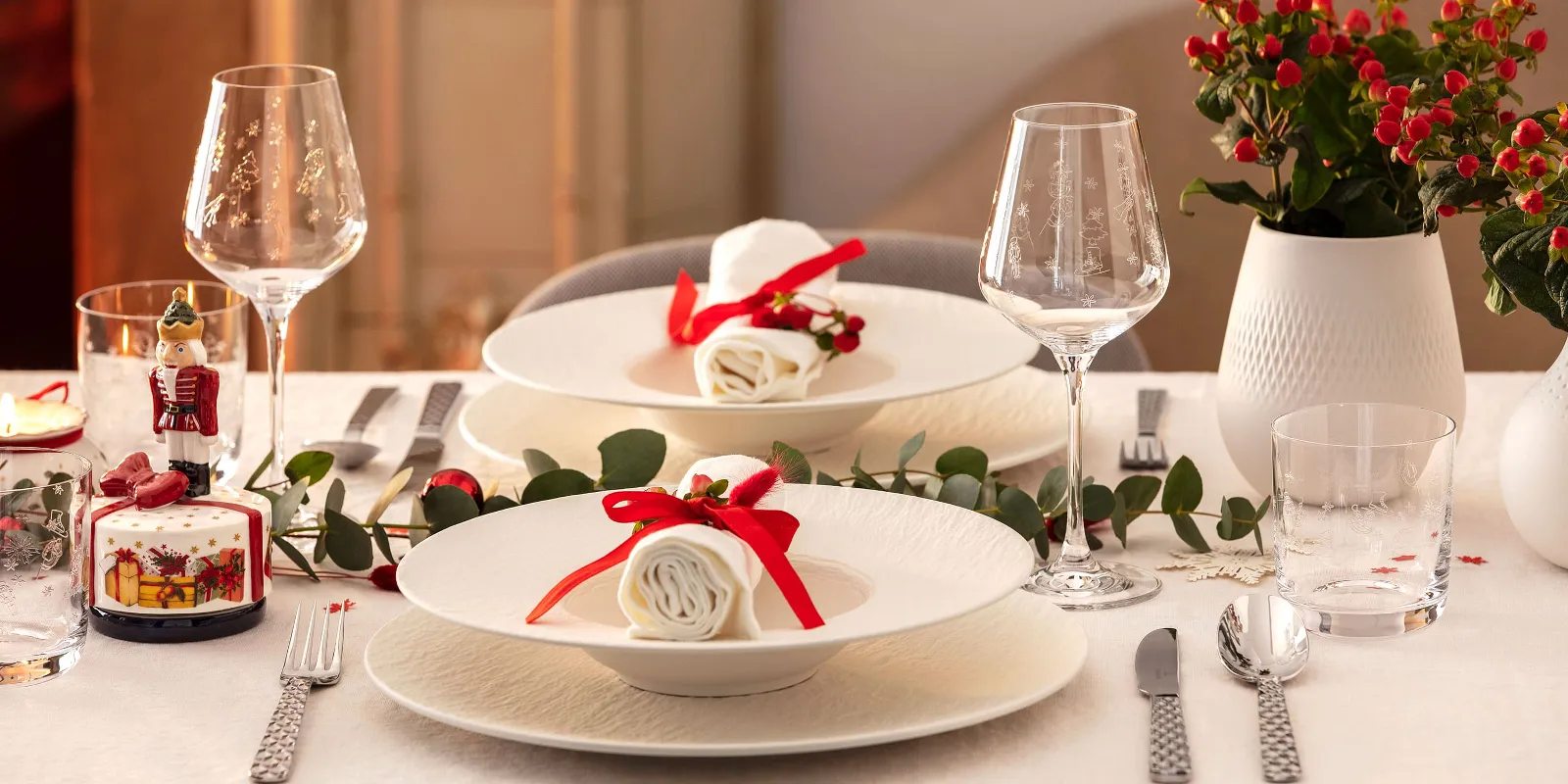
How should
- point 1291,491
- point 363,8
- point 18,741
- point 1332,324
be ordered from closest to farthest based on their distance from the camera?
1. point 18,741
2. point 1291,491
3. point 1332,324
4. point 363,8

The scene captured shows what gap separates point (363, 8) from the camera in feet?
10.3

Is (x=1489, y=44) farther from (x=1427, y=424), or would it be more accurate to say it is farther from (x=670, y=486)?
(x=670, y=486)

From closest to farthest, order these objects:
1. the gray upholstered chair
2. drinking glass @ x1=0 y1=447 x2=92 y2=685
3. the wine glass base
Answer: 1. drinking glass @ x1=0 y1=447 x2=92 y2=685
2. the wine glass base
3. the gray upholstered chair

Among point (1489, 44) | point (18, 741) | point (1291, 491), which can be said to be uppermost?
point (1489, 44)

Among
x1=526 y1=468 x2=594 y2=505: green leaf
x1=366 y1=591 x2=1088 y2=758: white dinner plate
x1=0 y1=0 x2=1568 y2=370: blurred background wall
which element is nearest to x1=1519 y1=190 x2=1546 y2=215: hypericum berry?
x1=366 y1=591 x2=1088 y2=758: white dinner plate

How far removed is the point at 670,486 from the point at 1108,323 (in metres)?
0.34

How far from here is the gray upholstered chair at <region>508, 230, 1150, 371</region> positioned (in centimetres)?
179

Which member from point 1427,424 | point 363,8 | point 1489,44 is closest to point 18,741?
point 1427,424

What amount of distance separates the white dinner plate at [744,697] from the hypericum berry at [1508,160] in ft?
1.12

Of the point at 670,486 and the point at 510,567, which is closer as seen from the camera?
the point at 510,567

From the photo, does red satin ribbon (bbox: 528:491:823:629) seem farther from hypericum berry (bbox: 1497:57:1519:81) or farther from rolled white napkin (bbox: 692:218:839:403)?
hypericum berry (bbox: 1497:57:1519:81)

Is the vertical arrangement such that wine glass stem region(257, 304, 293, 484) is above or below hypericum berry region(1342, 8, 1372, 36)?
below

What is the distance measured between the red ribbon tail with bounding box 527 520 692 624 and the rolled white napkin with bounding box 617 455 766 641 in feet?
0.07

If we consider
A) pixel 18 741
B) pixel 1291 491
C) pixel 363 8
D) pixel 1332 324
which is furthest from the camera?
pixel 363 8
